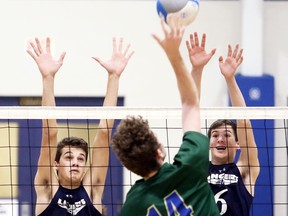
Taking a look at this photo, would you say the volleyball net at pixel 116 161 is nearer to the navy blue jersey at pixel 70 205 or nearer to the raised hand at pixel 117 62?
the raised hand at pixel 117 62

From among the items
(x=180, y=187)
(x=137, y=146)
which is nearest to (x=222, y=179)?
(x=180, y=187)

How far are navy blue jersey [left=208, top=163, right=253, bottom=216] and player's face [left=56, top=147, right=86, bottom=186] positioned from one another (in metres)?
0.77

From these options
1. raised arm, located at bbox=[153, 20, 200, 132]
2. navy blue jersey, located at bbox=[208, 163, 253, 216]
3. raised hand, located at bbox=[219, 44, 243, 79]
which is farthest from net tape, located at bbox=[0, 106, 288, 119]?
raised arm, located at bbox=[153, 20, 200, 132]

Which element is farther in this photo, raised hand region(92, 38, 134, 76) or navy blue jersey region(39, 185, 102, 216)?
raised hand region(92, 38, 134, 76)

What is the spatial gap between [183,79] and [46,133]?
170cm

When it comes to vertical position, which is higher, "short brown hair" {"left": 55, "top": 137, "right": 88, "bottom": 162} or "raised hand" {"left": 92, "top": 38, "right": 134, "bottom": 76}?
"raised hand" {"left": 92, "top": 38, "right": 134, "bottom": 76}

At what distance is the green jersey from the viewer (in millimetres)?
3193

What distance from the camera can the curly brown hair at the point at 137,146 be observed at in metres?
3.17

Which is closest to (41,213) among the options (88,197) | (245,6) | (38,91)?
(88,197)

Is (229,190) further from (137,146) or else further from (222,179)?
(137,146)

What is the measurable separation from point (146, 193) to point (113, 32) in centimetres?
528

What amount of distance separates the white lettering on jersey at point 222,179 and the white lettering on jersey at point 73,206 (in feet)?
2.55

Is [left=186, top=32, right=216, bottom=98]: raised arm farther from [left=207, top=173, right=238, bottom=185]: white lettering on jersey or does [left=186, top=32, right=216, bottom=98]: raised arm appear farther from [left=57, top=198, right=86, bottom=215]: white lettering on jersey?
[left=57, top=198, right=86, bottom=215]: white lettering on jersey

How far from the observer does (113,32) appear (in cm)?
838
